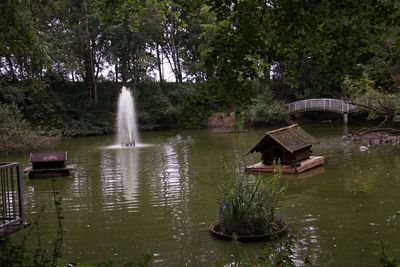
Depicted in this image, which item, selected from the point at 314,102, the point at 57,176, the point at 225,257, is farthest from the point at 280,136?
the point at 314,102

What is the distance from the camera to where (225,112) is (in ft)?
14.4

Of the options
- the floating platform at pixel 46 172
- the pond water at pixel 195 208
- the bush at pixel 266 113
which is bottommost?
the pond water at pixel 195 208

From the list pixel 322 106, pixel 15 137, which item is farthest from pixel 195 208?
pixel 322 106

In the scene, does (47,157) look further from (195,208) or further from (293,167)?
(293,167)

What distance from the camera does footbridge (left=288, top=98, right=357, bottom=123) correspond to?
108ft

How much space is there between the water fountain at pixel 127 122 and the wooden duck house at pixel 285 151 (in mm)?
12263

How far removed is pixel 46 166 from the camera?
51.9 feet

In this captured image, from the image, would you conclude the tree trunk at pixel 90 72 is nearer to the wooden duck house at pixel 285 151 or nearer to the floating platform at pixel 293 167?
the wooden duck house at pixel 285 151

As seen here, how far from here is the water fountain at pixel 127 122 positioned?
28.3 m

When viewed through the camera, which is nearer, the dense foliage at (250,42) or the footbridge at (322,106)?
the dense foliage at (250,42)

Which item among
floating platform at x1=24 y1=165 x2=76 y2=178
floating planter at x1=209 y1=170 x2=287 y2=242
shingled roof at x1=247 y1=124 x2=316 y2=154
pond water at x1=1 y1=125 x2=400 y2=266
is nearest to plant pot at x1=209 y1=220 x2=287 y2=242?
floating planter at x1=209 y1=170 x2=287 y2=242

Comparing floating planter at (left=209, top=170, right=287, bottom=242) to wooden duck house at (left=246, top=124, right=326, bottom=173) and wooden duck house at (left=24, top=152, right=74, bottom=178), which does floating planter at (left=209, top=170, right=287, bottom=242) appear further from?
wooden duck house at (left=24, top=152, right=74, bottom=178)

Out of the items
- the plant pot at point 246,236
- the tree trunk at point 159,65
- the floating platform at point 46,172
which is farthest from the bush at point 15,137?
the tree trunk at point 159,65

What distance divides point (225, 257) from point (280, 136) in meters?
8.04
